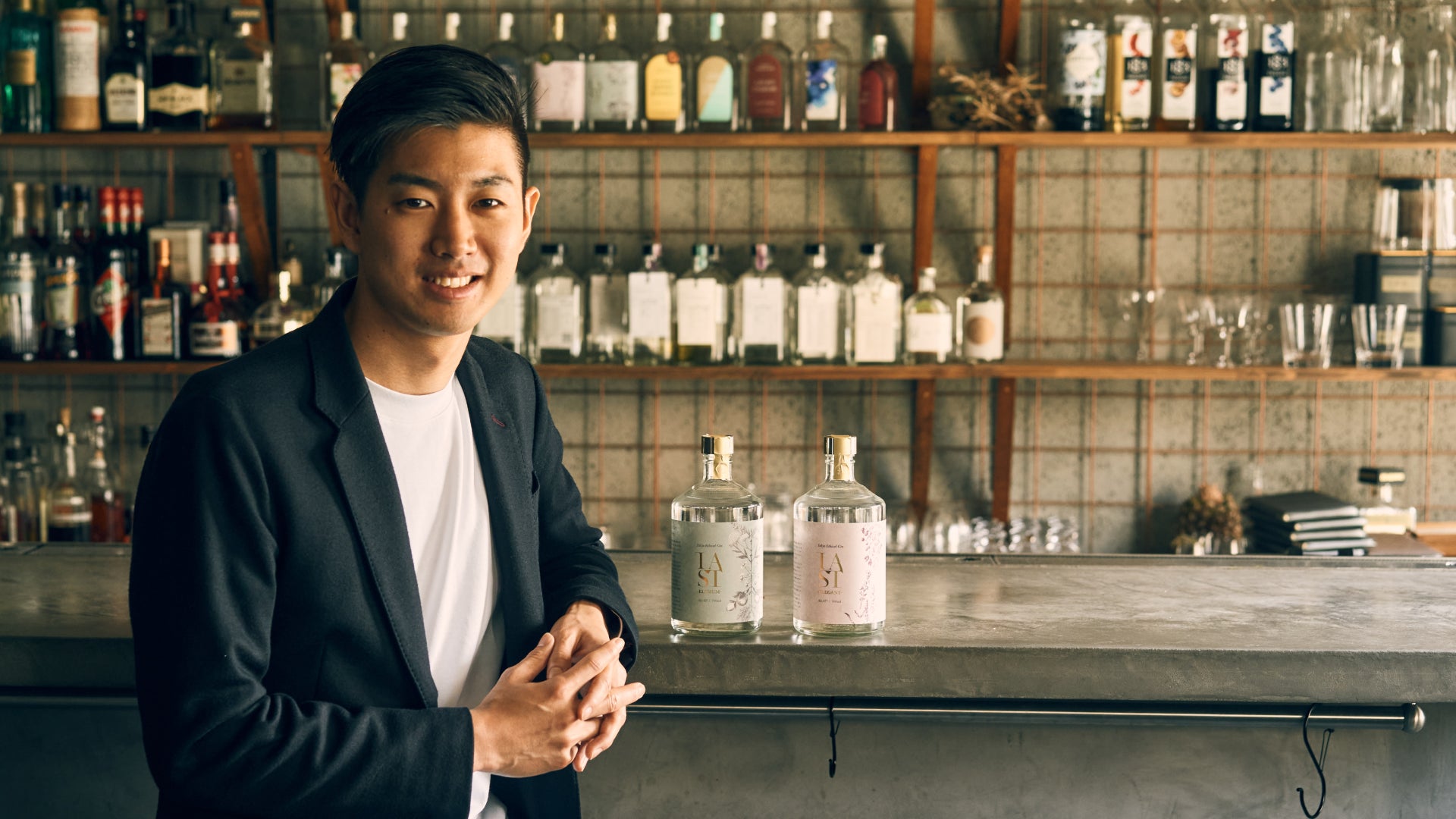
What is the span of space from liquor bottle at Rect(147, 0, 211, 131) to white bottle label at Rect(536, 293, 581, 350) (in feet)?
2.61

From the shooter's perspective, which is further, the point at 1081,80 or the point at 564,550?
the point at 1081,80

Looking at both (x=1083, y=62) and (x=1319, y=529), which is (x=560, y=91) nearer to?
(x=1083, y=62)


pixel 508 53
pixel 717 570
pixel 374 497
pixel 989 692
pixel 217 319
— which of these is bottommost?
pixel 989 692

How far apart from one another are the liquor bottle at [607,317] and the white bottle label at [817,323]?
0.37 meters

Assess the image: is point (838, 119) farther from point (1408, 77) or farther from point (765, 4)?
point (1408, 77)

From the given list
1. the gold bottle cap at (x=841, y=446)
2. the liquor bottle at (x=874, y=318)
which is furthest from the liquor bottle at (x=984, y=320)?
the gold bottle cap at (x=841, y=446)

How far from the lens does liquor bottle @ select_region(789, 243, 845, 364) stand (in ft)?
8.93

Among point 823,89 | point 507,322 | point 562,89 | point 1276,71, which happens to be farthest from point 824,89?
point 1276,71

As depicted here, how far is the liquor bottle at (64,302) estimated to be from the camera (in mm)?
2752

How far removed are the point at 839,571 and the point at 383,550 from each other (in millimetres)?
496

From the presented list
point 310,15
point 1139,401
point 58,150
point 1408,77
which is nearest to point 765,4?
point 310,15

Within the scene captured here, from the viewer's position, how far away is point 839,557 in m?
1.37

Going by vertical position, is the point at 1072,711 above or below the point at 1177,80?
below

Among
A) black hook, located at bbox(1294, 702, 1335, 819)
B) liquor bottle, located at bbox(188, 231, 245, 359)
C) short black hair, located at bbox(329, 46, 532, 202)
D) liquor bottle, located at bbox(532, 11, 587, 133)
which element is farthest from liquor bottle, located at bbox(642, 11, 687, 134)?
black hook, located at bbox(1294, 702, 1335, 819)
